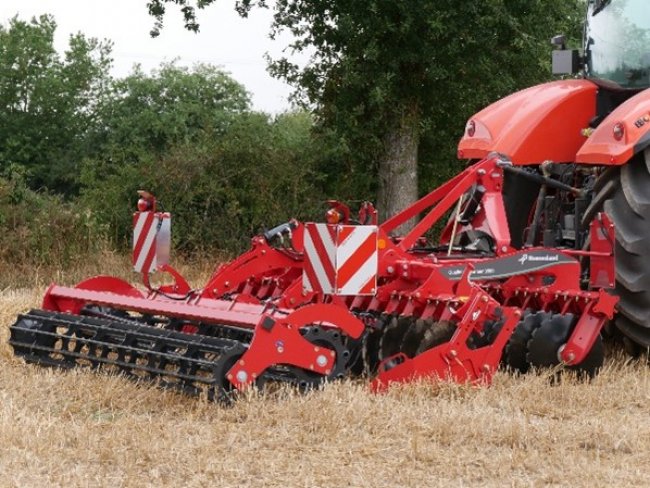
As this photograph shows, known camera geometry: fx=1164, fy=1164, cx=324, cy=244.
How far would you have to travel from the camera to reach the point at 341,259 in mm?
5387

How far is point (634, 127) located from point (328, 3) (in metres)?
7.25

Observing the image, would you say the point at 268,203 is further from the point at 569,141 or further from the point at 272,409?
the point at 272,409

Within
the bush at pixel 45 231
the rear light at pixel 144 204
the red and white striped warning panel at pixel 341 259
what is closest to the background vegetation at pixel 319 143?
the bush at pixel 45 231

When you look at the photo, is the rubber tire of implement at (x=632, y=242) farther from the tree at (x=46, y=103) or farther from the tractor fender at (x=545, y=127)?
the tree at (x=46, y=103)

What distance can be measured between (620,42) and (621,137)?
1.15 metres

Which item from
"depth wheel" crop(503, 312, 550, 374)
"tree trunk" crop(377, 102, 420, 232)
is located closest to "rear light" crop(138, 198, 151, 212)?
"depth wheel" crop(503, 312, 550, 374)

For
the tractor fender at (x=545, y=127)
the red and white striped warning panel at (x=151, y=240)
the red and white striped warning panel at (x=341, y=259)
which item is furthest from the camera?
the tractor fender at (x=545, y=127)

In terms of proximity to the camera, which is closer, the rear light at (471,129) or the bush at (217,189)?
the rear light at (471,129)

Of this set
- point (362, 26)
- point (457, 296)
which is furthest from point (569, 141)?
point (362, 26)

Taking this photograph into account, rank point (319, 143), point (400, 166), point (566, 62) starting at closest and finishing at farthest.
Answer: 1. point (566, 62)
2. point (400, 166)
3. point (319, 143)

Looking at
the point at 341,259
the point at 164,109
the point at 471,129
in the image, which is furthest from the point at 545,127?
the point at 164,109

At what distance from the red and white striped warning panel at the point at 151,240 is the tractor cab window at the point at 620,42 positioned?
8.95 ft

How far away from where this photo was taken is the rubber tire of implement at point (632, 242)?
5.71 m

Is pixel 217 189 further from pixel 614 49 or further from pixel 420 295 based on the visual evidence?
pixel 420 295
